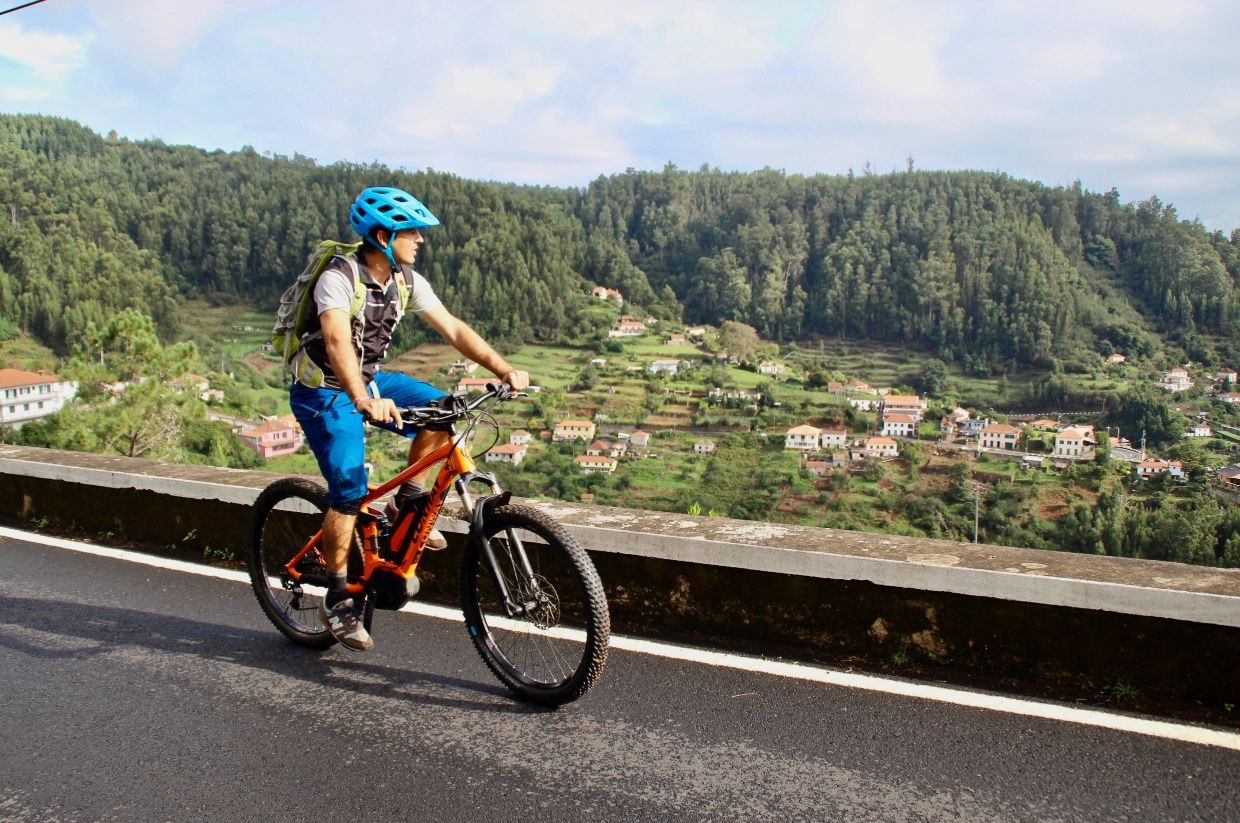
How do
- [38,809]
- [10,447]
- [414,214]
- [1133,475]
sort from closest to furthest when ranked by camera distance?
[38,809], [414,214], [10,447], [1133,475]

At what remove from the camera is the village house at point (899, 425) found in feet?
264

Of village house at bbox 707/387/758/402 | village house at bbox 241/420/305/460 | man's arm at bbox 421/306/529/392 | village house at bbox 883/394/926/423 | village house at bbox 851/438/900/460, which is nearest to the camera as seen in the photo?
man's arm at bbox 421/306/529/392

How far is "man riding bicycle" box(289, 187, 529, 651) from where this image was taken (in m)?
3.32

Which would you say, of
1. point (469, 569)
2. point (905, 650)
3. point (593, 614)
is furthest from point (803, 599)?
point (469, 569)

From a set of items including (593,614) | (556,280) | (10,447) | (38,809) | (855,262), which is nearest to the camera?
(38,809)

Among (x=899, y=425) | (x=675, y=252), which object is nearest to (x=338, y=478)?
(x=899, y=425)

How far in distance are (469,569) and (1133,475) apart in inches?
2238

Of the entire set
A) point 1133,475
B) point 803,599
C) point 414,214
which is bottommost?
point 1133,475

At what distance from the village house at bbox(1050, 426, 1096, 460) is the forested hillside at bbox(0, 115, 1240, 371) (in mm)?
36064

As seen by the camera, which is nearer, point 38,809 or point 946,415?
point 38,809

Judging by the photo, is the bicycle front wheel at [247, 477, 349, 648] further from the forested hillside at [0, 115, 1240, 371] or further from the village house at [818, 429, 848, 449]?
the forested hillside at [0, 115, 1240, 371]

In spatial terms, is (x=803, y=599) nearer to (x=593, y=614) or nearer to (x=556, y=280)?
(x=593, y=614)

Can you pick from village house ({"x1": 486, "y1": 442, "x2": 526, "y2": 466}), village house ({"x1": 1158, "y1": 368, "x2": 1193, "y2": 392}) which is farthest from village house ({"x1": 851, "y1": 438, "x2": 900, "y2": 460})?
village house ({"x1": 1158, "y1": 368, "x2": 1193, "y2": 392})

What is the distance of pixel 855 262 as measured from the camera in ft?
420
